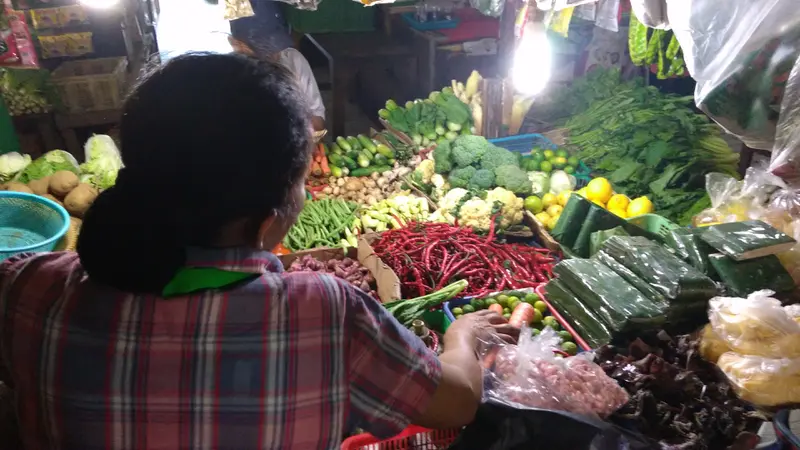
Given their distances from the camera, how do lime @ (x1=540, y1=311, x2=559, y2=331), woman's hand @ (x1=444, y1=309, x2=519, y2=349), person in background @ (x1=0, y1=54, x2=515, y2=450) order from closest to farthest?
person in background @ (x1=0, y1=54, x2=515, y2=450) → woman's hand @ (x1=444, y1=309, x2=519, y2=349) → lime @ (x1=540, y1=311, x2=559, y2=331)

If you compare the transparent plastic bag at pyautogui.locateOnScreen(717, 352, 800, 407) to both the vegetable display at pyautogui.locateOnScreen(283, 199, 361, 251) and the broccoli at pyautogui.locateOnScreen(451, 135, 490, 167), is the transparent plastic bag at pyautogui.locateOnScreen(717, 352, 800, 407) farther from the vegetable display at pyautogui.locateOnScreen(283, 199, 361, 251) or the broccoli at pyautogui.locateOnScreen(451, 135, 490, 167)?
the broccoli at pyautogui.locateOnScreen(451, 135, 490, 167)

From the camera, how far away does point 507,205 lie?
4035 mm

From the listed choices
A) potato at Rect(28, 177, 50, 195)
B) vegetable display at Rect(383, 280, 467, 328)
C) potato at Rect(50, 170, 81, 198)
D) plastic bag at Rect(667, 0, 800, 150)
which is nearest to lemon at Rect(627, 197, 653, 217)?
plastic bag at Rect(667, 0, 800, 150)

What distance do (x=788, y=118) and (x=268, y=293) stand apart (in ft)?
7.16

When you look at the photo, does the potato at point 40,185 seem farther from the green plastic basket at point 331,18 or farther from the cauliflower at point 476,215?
the green plastic basket at point 331,18

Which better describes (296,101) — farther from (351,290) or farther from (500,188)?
(500,188)

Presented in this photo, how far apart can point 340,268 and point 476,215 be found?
3.45ft

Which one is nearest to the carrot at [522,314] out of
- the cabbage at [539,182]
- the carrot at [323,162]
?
the cabbage at [539,182]

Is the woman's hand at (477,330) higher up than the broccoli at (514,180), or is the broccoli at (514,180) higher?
the woman's hand at (477,330)

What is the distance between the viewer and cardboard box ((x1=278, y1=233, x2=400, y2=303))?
315cm

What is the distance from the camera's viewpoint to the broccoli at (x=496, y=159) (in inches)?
182

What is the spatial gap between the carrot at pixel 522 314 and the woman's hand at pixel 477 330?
364 mm

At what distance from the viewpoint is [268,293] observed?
114 cm

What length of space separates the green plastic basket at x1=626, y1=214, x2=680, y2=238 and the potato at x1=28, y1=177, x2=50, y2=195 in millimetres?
3946
